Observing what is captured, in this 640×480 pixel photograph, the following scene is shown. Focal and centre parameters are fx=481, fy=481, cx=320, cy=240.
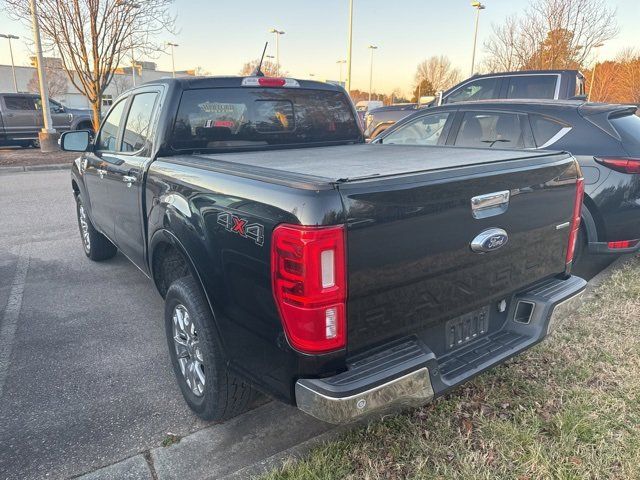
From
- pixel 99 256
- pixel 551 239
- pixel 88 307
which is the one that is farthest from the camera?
pixel 99 256

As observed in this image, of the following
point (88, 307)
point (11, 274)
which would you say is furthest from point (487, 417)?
point (11, 274)

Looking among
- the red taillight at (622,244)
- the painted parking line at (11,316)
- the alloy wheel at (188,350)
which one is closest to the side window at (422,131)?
the red taillight at (622,244)

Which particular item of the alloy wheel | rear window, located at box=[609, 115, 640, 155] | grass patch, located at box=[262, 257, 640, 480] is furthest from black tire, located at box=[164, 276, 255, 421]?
rear window, located at box=[609, 115, 640, 155]

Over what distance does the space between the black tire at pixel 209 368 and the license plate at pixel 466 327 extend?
1028mm

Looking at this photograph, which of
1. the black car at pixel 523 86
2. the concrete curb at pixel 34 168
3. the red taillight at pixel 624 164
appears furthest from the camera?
the concrete curb at pixel 34 168

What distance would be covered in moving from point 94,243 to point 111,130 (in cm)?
158

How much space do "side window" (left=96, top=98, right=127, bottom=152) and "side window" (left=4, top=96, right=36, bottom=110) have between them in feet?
51.9

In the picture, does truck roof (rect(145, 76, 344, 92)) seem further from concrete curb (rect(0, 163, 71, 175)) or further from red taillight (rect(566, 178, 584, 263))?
concrete curb (rect(0, 163, 71, 175))

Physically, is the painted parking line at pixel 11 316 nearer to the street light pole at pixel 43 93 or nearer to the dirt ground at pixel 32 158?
the dirt ground at pixel 32 158

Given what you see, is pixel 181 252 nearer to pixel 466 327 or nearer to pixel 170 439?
pixel 170 439

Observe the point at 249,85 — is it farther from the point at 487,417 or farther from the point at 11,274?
the point at 11,274

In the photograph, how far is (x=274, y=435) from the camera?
265 centimetres

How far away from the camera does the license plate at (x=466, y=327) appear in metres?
2.33

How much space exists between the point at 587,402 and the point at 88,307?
155 inches
